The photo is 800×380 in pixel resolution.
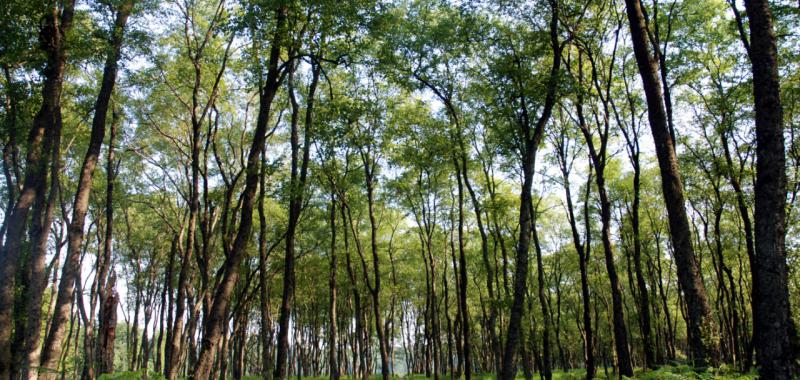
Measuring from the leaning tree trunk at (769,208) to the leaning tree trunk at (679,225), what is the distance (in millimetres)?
1434

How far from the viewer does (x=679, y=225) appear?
27.2 feet

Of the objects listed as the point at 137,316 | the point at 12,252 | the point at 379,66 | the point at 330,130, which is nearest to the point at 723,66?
the point at 379,66

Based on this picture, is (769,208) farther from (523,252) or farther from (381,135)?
(381,135)

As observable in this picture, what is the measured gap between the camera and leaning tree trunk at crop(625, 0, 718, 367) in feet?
26.1

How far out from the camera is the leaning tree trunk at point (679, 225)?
7.96 metres

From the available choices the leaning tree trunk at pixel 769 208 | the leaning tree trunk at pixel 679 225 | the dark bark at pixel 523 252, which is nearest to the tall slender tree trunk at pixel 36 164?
the dark bark at pixel 523 252

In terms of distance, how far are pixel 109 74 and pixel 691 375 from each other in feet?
53.1

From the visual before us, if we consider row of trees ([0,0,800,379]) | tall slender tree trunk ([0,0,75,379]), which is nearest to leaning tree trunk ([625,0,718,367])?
row of trees ([0,0,800,379])

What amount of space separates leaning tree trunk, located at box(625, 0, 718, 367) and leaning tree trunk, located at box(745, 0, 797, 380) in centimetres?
143

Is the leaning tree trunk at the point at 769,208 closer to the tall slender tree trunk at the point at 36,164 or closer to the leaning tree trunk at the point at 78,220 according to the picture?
the leaning tree trunk at the point at 78,220

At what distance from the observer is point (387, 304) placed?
50.7 m

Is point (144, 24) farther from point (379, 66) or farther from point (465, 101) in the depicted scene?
point (465, 101)

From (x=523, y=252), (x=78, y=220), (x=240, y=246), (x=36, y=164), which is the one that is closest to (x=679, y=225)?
(x=523, y=252)

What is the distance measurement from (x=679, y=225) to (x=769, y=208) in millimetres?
1924
